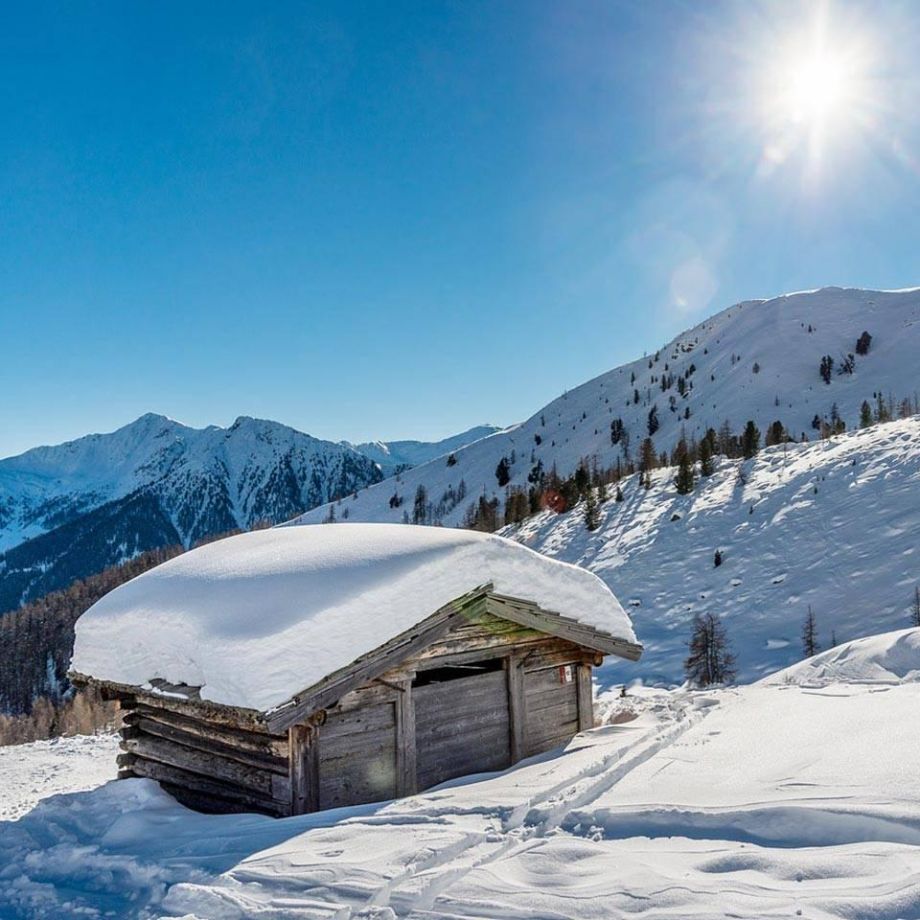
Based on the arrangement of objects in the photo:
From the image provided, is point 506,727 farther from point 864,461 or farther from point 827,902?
point 864,461

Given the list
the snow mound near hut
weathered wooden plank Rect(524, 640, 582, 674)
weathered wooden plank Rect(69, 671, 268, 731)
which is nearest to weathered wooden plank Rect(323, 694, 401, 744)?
weathered wooden plank Rect(69, 671, 268, 731)

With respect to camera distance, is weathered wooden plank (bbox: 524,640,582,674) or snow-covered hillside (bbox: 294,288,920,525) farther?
snow-covered hillside (bbox: 294,288,920,525)

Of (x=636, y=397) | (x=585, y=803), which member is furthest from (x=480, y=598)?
(x=636, y=397)

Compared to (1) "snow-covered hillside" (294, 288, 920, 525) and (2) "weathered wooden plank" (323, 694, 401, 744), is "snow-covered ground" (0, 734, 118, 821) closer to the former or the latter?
(2) "weathered wooden plank" (323, 694, 401, 744)

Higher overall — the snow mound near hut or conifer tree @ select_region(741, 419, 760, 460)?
conifer tree @ select_region(741, 419, 760, 460)

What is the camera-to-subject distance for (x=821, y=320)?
304 feet

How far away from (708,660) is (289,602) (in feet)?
56.2

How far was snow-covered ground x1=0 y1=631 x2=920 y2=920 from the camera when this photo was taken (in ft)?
13.0

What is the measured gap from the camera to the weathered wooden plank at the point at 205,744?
7.58 metres

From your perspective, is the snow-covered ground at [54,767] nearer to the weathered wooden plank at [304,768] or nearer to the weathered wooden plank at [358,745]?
the weathered wooden plank at [304,768]

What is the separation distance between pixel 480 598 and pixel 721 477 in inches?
1198

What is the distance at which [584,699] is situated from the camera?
440 inches

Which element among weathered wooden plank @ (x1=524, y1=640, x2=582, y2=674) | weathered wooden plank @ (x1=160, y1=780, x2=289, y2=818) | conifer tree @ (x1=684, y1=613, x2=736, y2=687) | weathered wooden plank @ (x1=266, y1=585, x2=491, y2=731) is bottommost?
conifer tree @ (x1=684, y1=613, x2=736, y2=687)

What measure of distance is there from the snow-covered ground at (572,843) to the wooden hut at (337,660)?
897mm
